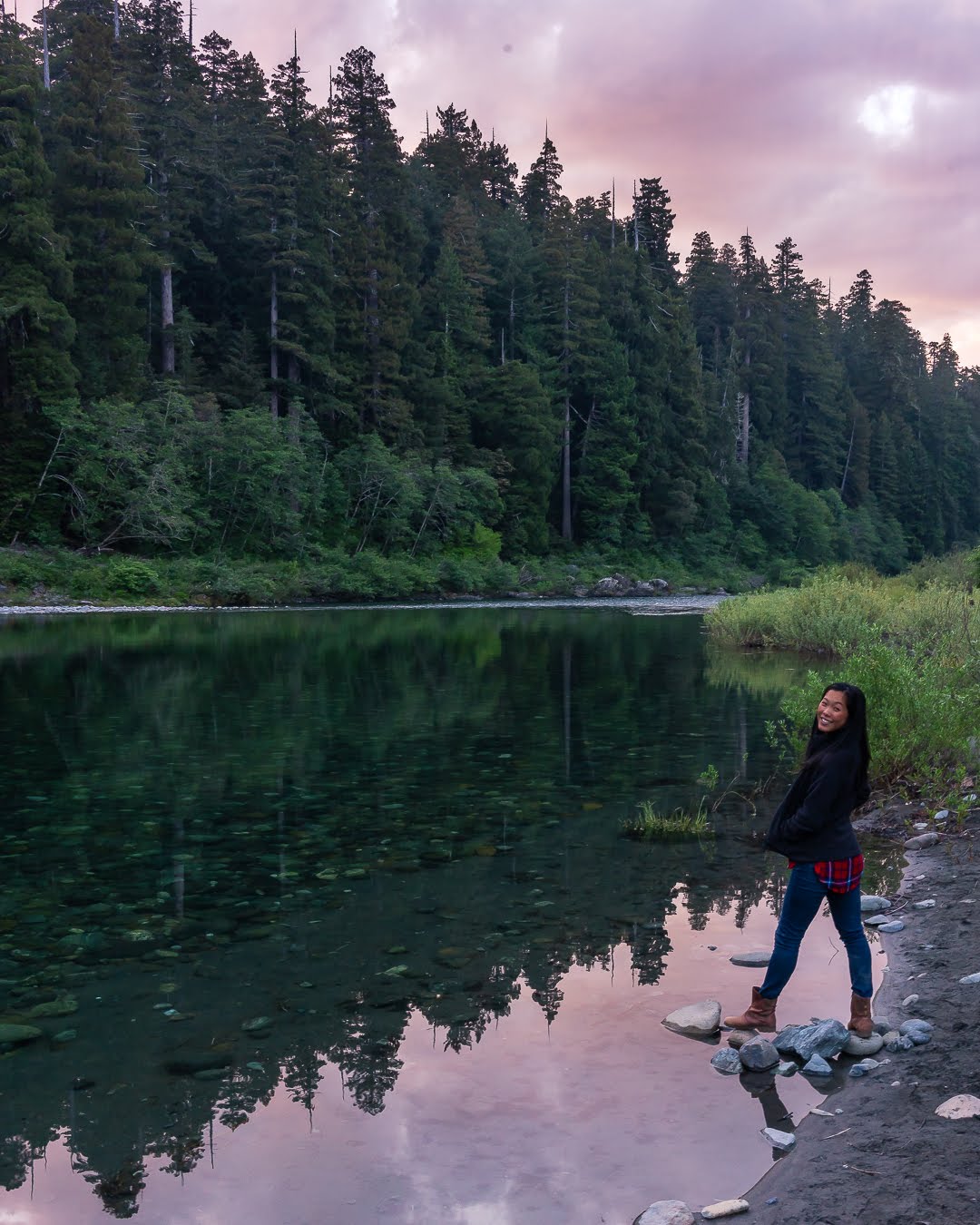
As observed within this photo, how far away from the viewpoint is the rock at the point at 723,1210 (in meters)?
Answer: 4.09

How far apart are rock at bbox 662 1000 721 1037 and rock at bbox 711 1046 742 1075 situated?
31 cm

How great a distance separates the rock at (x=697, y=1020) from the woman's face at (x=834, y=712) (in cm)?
167

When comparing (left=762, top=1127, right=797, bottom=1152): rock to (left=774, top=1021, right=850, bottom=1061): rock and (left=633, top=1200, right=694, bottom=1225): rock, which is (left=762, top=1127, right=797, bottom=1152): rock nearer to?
(left=633, top=1200, right=694, bottom=1225): rock

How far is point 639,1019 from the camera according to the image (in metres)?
6.11

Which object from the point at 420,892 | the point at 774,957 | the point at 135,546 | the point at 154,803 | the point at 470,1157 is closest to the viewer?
the point at 470,1157

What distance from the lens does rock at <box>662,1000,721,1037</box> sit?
585 centimetres

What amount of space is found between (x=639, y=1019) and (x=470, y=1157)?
67.2 inches

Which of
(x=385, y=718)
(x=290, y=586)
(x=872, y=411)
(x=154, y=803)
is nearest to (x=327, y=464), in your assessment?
(x=290, y=586)

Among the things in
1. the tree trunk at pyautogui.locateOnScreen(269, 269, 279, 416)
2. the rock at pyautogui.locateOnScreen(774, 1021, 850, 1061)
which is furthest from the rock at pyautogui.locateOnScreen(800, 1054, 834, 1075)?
the tree trunk at pyautogui.locateOnScreen(269, 269, 279, 416)

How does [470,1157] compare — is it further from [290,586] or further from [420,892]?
[290,586]

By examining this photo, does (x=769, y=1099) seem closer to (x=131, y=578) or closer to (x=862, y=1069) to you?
(x=862, y=1069)

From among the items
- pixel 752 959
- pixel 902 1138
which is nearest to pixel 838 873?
pixel 902 1138

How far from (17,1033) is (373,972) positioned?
2.01 metres

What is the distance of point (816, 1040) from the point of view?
5508 mm
